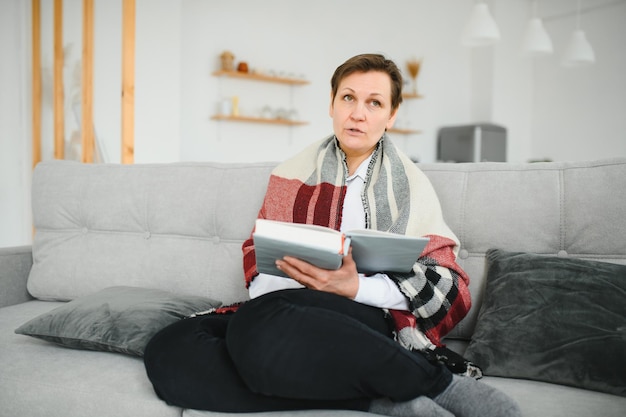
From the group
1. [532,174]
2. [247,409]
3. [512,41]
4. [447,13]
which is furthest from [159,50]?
[512,41]

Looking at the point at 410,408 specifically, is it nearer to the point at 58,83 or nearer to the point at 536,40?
the point at 58,83

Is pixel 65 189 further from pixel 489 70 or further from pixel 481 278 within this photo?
pixel 489 70

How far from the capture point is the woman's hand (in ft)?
4.02

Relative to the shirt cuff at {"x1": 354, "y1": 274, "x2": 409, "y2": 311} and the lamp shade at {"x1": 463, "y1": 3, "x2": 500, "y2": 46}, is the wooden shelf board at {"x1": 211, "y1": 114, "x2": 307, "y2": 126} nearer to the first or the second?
the lamp shade at {"x1": 463, "y1": 3, "x2": 500, "y2": 46}

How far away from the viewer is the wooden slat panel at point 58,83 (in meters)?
3.42

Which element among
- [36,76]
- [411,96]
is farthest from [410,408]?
[411,96]

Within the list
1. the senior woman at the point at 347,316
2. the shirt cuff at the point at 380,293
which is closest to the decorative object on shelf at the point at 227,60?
the senior woman at the point at 347,316

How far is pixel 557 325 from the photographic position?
125 cm

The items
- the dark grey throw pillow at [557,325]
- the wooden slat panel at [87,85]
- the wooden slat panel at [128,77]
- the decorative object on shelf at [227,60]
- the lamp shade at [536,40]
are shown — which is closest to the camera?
the dark grey throw pillow at [557,325]

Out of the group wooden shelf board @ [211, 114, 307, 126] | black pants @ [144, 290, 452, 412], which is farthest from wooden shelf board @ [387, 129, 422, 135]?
black pants @ [144, 290, 452, 412]

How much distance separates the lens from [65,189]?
2.04m

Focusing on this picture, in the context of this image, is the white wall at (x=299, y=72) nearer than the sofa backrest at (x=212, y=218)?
No

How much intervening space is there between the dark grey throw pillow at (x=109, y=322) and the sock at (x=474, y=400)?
748 mm

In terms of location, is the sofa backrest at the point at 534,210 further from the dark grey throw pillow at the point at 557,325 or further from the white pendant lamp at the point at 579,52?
the white pendant lamp at the point at 579,52
